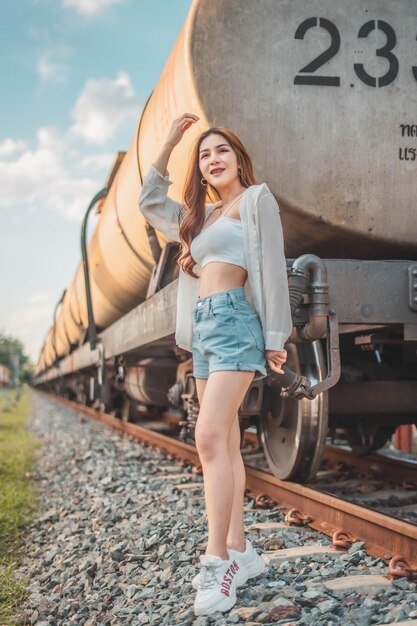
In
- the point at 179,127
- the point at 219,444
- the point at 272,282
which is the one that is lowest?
the point at 219,444

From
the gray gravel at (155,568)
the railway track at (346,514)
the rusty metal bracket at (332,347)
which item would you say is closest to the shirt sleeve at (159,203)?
the rusty metal bracket at (332,347)

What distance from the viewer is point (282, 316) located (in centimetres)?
254

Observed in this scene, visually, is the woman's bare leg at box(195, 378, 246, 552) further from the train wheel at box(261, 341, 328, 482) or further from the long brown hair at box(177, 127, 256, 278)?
the train wheel at box(261, 341, 328, 482)

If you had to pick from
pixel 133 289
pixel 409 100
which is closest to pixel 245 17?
pixel 409 100

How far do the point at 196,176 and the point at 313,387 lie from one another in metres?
1.01

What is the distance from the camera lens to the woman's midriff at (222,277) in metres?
2.63

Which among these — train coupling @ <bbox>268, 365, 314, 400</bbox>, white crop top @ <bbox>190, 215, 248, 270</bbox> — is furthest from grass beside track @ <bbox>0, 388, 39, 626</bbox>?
white crop top @ <bbox>190, 215, 248, 270</bbox>

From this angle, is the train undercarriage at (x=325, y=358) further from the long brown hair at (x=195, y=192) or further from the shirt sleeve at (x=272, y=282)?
the long brown hair at (x=195, y=192)

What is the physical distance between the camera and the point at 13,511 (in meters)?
4.82

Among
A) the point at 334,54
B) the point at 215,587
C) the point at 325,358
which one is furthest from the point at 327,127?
the point at 215,587

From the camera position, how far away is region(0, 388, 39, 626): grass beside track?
315cm

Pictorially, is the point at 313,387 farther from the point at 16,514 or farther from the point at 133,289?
the point at 133,289

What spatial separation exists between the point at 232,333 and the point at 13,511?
117 inches

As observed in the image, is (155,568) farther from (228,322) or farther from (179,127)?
(179,127)
